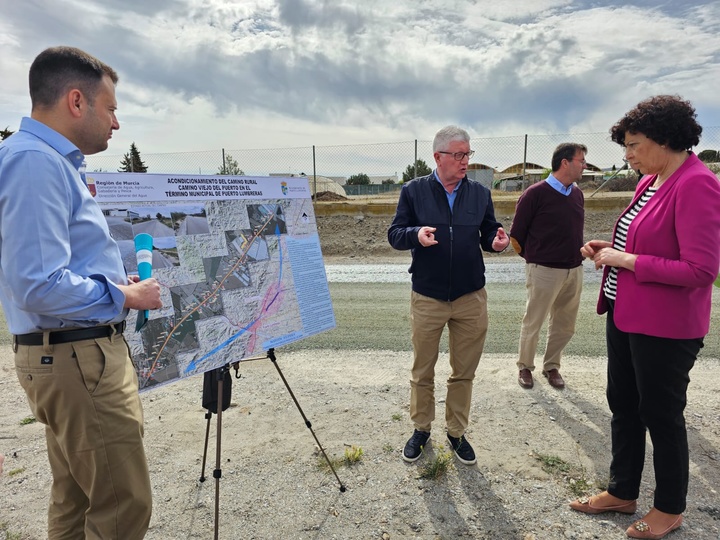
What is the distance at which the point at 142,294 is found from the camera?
1.72 metres

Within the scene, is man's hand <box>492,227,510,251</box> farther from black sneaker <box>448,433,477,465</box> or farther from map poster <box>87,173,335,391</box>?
black sneaker <box>448,433,477,465</box>

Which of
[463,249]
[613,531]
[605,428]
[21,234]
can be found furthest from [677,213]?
[21,234]

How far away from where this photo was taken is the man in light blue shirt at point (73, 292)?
4.81 feet

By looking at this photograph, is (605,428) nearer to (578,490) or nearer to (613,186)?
(578,490)

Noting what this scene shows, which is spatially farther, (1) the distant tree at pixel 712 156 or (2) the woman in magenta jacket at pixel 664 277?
(1) the distant tree at pixel 712 156

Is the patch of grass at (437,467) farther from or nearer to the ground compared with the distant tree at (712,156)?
nearer to the ground

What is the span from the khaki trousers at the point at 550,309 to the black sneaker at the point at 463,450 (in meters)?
1.39

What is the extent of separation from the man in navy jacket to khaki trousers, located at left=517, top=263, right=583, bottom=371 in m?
1.25

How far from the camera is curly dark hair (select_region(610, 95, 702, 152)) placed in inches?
86.5

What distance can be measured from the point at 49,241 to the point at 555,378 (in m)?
4.10

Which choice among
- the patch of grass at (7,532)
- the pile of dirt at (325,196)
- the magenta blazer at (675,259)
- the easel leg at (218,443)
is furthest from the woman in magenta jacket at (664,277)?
the pile of dirt at (325,196)

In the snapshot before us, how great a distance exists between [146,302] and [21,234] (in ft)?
1.53

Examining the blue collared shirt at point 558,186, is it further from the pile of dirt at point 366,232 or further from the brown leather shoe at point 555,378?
the pile of dirt at point 366,232

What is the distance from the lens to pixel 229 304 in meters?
2.49
